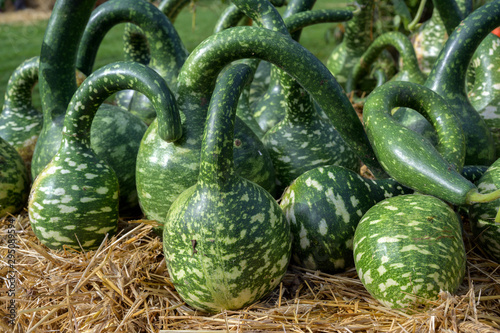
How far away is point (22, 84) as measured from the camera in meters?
2.45

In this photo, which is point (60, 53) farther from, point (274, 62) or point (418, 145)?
point (418, 145)

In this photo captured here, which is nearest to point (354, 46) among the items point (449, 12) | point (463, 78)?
point (449, 12)

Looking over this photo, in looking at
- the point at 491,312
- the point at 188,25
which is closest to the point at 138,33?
the point at 491,312

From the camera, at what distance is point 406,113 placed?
78.6 inches

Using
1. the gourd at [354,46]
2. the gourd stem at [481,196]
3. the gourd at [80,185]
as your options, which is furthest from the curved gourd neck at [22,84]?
the gourd stem at [481,196]

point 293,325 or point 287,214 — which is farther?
point 287,214

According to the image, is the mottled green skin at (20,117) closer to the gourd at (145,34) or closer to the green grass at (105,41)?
the gourd at (145,34)

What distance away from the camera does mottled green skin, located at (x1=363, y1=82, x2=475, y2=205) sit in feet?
4.58

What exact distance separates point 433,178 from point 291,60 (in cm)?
58

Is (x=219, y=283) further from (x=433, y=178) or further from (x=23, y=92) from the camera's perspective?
(x=23, y=92)

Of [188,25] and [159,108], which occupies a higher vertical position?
[159,108]

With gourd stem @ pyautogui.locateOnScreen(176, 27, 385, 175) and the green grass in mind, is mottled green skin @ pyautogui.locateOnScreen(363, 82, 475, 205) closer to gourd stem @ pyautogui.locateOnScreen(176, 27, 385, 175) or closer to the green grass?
gourd stem @ pyautogui.locateOnScreen(176, 27, 385, 175)

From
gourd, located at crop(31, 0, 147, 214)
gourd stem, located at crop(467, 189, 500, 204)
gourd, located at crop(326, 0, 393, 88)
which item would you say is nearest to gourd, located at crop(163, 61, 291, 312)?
gourd stem, located at crop(467, 189, 500, 204)

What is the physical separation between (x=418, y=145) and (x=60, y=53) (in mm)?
1539
